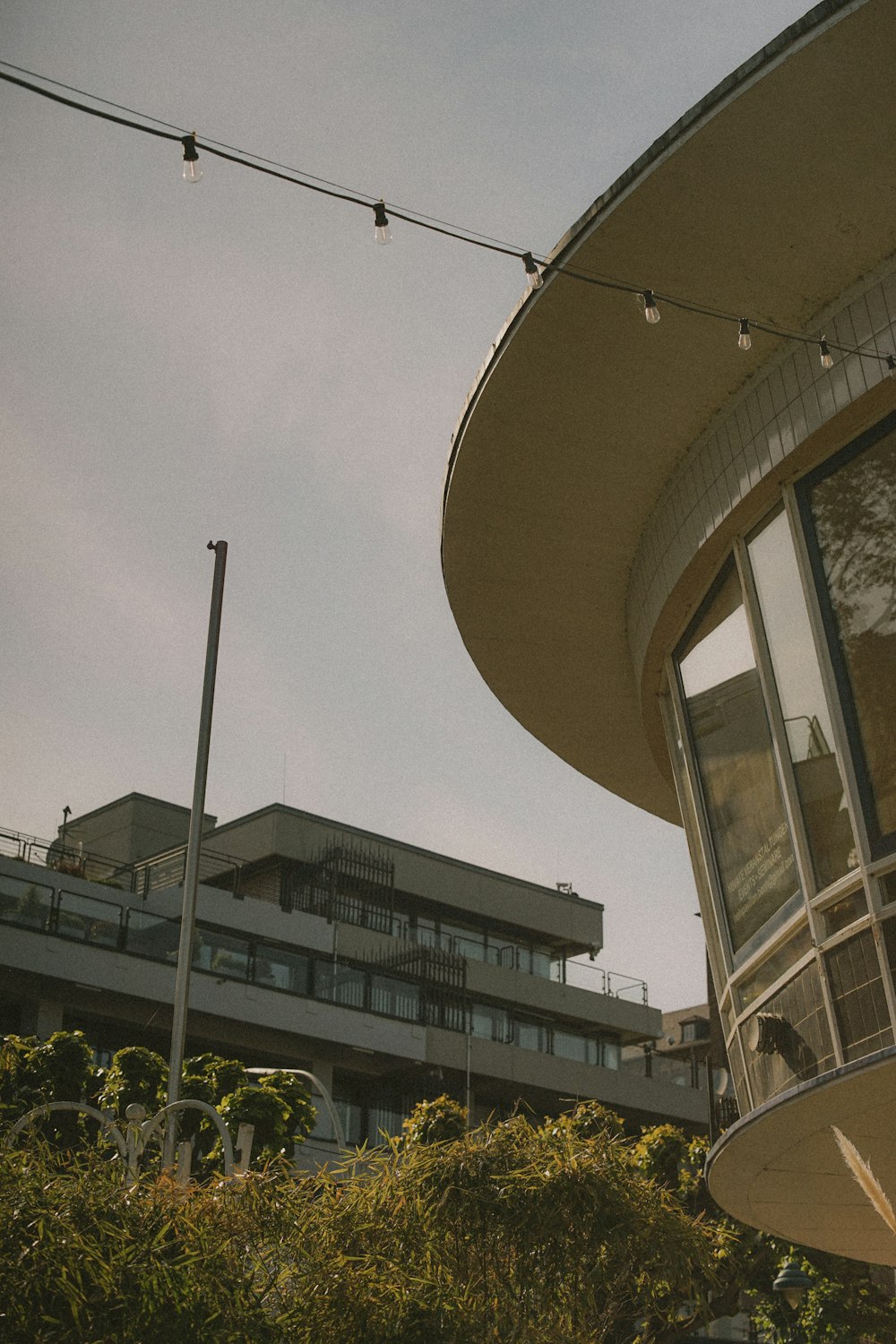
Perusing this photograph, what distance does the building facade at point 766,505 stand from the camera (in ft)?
33.9

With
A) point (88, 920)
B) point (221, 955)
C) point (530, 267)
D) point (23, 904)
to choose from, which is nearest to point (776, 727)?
point (530, 267)

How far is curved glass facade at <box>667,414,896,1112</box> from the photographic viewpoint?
34.2ft

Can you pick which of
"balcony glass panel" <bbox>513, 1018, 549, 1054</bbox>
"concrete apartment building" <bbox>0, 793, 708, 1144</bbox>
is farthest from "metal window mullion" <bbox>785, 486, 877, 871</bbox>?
"balcony glass panel" <bbox>513, 1018, 549, 1054</bbox>

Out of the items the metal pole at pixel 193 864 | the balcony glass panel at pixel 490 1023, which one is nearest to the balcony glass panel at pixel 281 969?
the balcony glass panel at pixel 490 1023

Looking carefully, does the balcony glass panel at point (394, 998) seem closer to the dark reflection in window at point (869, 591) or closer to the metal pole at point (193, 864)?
the metal pole at point (193, 864)

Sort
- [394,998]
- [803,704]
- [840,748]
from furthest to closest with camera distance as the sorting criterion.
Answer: [394,998] → [803,704] → [840,748]

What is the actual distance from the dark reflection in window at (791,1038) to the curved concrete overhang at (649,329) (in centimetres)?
470

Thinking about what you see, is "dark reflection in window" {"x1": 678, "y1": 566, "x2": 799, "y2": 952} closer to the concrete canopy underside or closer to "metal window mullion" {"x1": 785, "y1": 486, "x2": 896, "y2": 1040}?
"metal window mullion" {"x1": 785, "y1": 486, "x2": 896, "y2": 1040}

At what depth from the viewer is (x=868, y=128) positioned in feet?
33.8

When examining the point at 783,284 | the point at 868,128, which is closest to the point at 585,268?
the point at 783,284

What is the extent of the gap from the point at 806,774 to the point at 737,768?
1.31 m

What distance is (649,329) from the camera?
12.1 metres

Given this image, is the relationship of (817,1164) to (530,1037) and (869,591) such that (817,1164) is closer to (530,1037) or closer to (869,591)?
(869,591)

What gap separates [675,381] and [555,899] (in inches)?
1969
